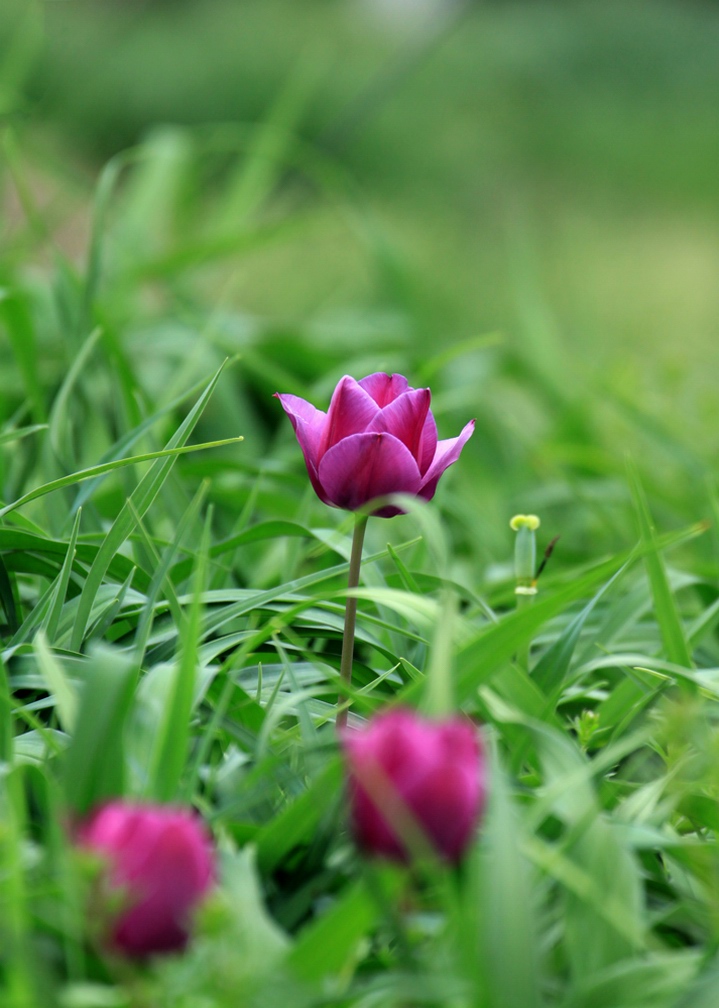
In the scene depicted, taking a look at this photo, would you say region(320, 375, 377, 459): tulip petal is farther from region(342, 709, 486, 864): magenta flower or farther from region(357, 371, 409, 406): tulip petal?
region(342, 709, 486, 864): magenta flower

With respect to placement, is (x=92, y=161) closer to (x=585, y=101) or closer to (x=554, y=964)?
(x=585, y=101)

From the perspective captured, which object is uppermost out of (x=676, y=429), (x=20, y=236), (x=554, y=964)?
(x=20, y=236)

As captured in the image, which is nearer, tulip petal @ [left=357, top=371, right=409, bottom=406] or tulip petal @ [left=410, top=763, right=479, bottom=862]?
tulip petal @ [left=410, top=763, right=479, bottom=862]

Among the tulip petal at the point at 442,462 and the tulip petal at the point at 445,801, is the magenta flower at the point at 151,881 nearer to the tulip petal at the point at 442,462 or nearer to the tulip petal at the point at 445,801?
the tulip petal at the point at 445,801

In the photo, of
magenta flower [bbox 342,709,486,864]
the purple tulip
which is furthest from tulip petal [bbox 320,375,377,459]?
magenta flower [bbox 342,709,486,864]

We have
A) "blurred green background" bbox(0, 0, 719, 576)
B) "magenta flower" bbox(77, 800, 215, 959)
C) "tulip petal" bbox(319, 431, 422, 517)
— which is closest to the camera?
"magenta flower" bbox(77, 800, 215, 959)

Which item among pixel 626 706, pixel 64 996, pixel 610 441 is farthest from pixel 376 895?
pixel 610 441
